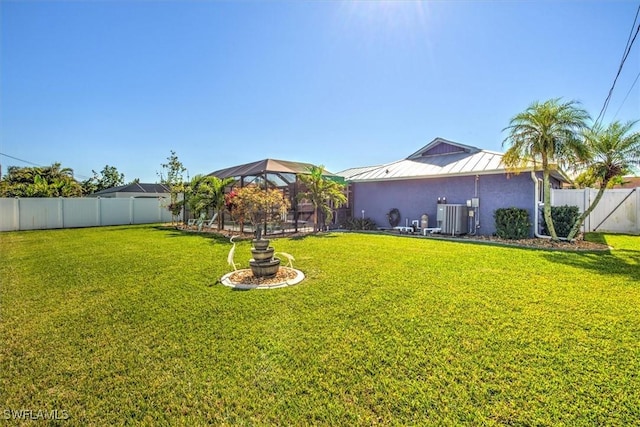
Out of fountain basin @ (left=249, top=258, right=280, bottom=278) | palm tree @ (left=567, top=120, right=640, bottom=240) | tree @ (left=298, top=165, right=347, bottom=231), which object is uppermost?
palm tree @ (left=567, top=120, right=640, bottom=240)

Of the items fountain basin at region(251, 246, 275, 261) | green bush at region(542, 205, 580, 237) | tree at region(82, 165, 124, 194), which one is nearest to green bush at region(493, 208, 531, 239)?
green bush at region(542, 205, 580, 237)

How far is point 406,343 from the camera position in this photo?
362cm

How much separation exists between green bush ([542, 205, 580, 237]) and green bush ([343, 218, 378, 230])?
25.6 ft

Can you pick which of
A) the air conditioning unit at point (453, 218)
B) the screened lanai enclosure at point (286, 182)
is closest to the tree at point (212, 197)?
the screened lanai enclosure at point (286, 182)

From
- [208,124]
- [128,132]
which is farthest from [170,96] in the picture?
[128,132]

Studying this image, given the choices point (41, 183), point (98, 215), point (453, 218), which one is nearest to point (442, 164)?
point (453, 218)

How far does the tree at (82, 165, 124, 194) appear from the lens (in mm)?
42269

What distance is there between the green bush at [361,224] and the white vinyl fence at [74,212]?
15291 millimetres

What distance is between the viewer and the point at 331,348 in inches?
140

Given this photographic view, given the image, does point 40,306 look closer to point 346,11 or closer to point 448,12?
point 346,11

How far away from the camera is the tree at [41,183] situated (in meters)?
22.8

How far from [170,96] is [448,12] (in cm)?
1305

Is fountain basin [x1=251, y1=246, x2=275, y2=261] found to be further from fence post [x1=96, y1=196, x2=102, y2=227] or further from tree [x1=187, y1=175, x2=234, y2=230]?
fence post [x1=96, y1=196, x2=102, y2=227]

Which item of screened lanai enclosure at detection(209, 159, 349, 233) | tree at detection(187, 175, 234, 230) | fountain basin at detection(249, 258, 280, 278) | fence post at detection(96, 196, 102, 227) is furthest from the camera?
fence post at detection(96, 196, 102, 227)
